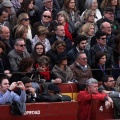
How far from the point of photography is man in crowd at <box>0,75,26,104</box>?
69.3 ft

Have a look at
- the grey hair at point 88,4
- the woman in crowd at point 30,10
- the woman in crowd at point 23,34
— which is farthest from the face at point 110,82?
the grey hair at point 88,4

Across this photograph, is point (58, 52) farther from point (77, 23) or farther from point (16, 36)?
point (77, 23)

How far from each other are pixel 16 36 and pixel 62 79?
1713 millimetres

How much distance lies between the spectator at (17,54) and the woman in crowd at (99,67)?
2.03m

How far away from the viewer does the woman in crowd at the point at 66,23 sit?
2572 centimetres

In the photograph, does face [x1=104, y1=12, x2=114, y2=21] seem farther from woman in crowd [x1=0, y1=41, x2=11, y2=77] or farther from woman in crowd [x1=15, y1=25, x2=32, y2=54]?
woman in crowd [x1=0, y1=41, x2=11, y2=77]

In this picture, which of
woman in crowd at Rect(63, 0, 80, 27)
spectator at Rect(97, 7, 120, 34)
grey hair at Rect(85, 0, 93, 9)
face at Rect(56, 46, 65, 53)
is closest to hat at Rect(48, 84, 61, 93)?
face at Rect(56, 46, 65, 53)

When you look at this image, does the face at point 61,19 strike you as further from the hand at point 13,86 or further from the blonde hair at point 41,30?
the hand at point 13,86

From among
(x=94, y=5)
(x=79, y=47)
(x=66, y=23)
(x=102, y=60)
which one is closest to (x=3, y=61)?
(x=79, y=47)

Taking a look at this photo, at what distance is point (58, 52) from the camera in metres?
23.9

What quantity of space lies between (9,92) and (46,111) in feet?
4.84

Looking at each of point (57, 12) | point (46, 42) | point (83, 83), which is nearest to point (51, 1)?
point (57, 12)

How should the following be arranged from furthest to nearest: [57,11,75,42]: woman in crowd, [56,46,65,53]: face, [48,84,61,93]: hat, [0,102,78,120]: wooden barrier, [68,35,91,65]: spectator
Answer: [57,11,75,42]: woman in crowd, [68,35,91,65]: spectator, [56,46,65,53]: face, [48,84,61,93]: hat, [0,102,78,120]: wooden barrier

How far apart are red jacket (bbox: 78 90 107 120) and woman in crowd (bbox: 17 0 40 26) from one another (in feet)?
12.5
